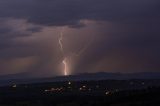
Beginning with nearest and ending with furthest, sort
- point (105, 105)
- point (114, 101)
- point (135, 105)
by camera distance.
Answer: point (135, 105)
point (105, 105)
point (114, 101)

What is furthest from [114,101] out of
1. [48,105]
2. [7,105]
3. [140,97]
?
[7,105]

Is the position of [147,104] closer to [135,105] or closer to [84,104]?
[135,105]

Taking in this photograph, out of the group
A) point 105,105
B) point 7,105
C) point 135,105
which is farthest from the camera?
point 7,105

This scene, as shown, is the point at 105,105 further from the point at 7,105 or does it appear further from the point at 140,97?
the point at 7,105

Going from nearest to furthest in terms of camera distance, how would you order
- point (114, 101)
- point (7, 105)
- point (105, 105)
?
point (105, 105), point (114, 101), point (7, 105)

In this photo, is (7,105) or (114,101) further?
(7,105)

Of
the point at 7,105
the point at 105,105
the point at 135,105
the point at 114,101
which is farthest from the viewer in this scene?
the point at 7,105

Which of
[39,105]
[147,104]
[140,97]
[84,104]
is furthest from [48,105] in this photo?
[147,104]

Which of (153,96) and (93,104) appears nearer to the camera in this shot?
(93,104)
